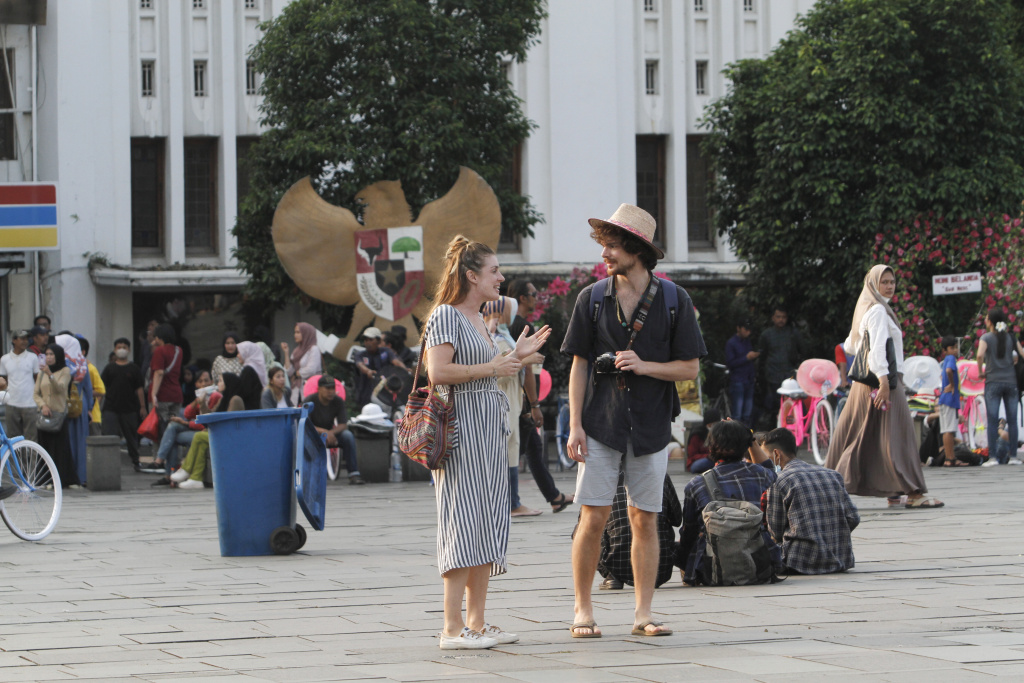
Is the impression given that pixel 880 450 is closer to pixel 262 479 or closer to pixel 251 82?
pixel 262 479

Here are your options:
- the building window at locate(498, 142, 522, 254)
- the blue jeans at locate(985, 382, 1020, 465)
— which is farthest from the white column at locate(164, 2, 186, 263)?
the blue jeans at locate(985, 382, 1020, 465)

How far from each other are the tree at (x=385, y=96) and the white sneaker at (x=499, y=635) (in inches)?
714

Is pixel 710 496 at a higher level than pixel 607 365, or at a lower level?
lower

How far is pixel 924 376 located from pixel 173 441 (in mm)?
9026

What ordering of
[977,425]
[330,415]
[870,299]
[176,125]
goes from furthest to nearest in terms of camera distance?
[176,125] → [977,425] → [330,415] → [870,299]

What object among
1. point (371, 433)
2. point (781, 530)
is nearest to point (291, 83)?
point (371, 433)

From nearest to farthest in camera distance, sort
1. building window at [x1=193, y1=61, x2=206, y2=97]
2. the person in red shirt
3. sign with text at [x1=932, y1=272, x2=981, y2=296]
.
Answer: sign with text at [x1=932, y1=272, x2=981, y2=296]
the person in red shirt
building window at [x1=193, y1=61, x2=206, y2=97]

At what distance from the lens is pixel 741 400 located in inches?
882

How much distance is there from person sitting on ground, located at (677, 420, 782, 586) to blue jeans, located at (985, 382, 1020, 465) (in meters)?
9.54

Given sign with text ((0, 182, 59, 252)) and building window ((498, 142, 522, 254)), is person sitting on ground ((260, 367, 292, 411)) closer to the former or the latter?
sign with text ((0, 182, 59, 252))

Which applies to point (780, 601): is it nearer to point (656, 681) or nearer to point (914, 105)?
point (656, 681)

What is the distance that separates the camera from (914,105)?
23.2 metres

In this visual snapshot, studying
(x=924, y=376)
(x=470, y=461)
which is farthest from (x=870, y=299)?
(x=924, y=376)

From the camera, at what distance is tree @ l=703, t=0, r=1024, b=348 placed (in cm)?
2302
